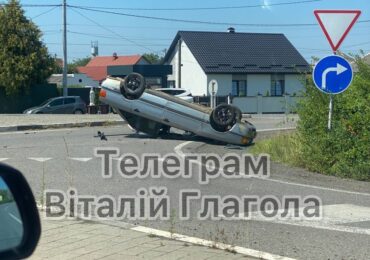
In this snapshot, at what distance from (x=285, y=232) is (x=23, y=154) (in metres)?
Answer: 9.03

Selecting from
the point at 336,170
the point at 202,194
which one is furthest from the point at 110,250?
the point at 336,170

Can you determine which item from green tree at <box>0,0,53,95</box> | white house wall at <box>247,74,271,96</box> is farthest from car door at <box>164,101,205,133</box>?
white house wall at <box>247,74,271,96</box>

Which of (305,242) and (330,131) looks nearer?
(305,242)

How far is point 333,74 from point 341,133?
1253 mm

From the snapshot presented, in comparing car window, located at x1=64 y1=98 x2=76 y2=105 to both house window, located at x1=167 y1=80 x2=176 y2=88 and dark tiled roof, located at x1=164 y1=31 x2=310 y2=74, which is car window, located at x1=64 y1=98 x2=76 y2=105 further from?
house window, located at x1=167 y1=80 x2=176 y2=88

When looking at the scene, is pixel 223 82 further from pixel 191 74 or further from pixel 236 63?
pixel 191 74

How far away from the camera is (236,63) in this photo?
2030 inches

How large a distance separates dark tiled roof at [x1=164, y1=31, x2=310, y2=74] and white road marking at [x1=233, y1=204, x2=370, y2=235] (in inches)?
1647

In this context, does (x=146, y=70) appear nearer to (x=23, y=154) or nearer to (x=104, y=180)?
(x=23, y=154)

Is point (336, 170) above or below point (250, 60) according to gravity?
below

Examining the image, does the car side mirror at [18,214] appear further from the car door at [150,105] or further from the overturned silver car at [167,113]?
the car door at [150,105]

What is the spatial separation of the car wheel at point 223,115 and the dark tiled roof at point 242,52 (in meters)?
33.4

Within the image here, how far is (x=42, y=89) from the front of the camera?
143 ft

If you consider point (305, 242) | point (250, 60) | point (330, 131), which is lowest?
point (305, 242)
